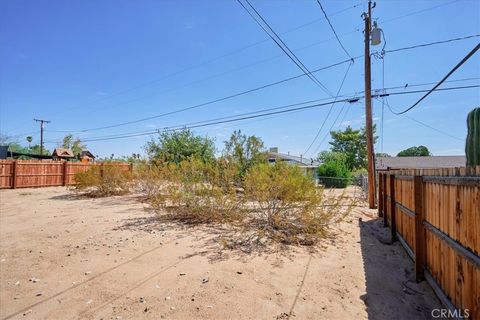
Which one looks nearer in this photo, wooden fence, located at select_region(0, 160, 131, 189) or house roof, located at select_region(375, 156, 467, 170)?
wooden fence, located at select_region(0, 160, 131, 189)

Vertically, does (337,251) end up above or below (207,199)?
below

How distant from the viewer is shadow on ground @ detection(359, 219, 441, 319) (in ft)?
10.4

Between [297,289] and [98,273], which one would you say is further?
[98,273]

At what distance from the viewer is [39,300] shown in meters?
3.43

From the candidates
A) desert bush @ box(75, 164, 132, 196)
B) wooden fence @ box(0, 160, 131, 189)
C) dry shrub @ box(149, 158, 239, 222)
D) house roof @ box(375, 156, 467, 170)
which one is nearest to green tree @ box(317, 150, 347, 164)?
house roof @ box(375, 156, 467, 170)

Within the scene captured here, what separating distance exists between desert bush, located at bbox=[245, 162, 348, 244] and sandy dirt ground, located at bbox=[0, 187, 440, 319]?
445mm

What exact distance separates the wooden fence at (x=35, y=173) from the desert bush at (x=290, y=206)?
36.9 feet

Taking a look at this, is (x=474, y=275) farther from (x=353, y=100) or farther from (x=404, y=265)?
(x=353, y=100)

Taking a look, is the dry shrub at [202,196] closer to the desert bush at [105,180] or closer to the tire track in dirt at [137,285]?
A: the tire track in dirt at [137,285]

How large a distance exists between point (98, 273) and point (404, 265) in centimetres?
465

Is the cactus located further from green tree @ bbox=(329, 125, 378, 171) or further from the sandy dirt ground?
green tree @ bbox=(329, 125, 378, 171)

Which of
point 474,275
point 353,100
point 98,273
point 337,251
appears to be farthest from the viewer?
point 353,100

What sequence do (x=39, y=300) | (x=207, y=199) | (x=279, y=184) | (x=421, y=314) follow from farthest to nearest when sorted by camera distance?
(x=207, y=199) → (x=279, y=184) → (x=39, y=300) → (x=421, y=314)

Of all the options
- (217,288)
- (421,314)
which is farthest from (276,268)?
(421,314)
